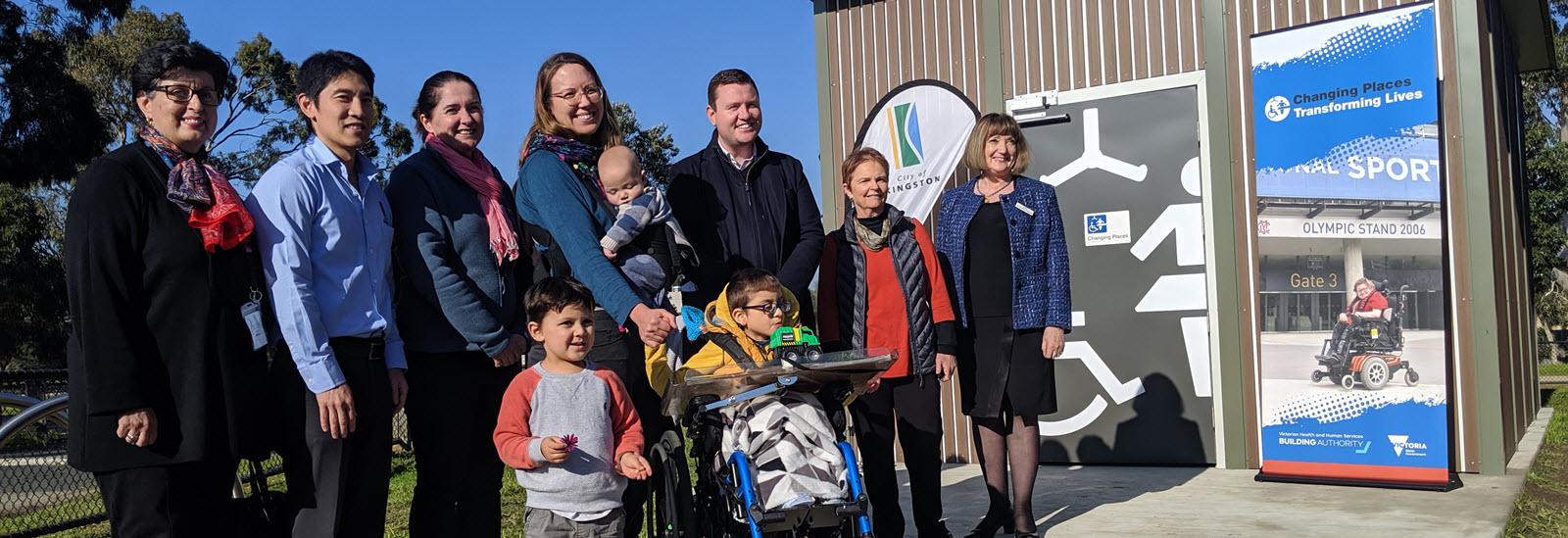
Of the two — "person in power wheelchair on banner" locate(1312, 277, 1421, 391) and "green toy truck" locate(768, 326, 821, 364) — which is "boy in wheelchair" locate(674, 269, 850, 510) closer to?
"green toy truck" locate(768, 326, 821, 364)

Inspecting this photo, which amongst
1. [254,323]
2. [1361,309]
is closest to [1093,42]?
[1361,309]

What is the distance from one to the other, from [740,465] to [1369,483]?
156 inches

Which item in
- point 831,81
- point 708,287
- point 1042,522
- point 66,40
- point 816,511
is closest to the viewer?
point 816,511

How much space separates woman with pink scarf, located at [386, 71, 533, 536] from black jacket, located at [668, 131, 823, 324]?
2.16ft

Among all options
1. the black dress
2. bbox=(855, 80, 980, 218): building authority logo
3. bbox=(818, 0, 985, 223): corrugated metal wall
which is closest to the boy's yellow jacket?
the black dress

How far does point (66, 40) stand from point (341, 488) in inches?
759

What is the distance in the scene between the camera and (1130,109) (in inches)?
275

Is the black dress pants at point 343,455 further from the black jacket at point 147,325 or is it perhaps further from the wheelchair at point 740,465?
the wheelchair at point 740,465

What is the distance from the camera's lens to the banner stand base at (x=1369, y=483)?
5.70 metres

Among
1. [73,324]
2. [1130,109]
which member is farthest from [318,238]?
[1130,109]

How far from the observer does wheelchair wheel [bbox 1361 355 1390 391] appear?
19.7 ft

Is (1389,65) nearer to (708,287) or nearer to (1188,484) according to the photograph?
(1188,484)

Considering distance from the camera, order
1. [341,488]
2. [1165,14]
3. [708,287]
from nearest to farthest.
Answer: [341,488] → [708,287] → [1165,14]

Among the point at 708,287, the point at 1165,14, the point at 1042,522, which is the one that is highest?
the point at 1165,14
